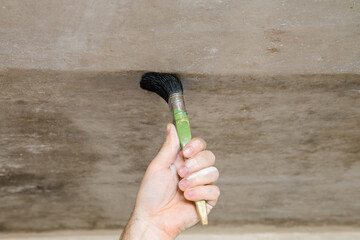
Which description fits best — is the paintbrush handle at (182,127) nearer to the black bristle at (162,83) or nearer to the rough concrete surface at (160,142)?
the black bristle at (162,83)

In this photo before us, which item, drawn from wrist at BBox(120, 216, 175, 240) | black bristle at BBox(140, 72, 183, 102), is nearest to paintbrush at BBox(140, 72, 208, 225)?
black bristle at BBox(140, 72, 183, 102)

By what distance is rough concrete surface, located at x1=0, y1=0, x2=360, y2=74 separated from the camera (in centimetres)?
154

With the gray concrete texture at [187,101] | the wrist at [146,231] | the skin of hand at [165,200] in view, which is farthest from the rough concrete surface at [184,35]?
the wrist at [146,231]

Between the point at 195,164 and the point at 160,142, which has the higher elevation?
the point at 160,142

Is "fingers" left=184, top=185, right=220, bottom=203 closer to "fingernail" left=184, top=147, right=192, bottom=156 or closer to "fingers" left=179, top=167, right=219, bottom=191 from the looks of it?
"fingers" left=179, top=167, right=219, bottom=191

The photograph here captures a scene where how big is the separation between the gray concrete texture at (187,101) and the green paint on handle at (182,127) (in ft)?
0.78

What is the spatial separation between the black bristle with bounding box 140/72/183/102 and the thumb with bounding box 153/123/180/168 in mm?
160

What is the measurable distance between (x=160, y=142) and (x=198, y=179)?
71 cm

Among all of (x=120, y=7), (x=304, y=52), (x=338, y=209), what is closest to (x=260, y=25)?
(x=304, y=52)

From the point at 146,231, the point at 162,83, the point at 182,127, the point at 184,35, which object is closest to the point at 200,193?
the point at 182,127

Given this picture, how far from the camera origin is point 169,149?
1.69m

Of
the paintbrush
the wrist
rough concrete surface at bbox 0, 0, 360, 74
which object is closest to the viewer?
rough concrete surface at bbox 0, 0, 360, 74

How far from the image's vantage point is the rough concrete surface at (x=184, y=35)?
5.07 ft

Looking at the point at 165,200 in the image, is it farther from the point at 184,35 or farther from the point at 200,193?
the point at 184,35
